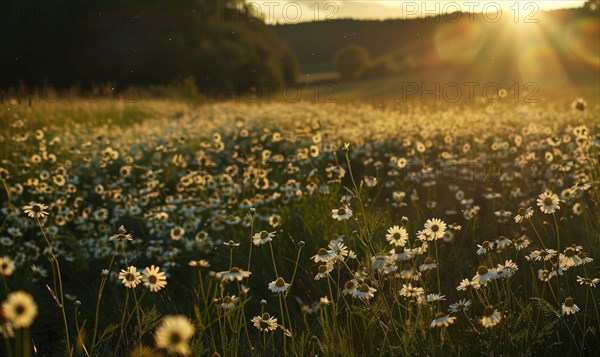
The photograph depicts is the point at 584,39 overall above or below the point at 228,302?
above

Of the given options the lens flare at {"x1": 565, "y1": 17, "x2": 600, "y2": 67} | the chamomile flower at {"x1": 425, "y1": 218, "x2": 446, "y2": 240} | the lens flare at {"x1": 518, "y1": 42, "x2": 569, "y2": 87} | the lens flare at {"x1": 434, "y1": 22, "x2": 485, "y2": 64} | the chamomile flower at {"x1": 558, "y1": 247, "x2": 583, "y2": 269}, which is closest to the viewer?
the chamomile flower at {"x1": 558, "y1": 247, "x2": 583, "y2": 269}

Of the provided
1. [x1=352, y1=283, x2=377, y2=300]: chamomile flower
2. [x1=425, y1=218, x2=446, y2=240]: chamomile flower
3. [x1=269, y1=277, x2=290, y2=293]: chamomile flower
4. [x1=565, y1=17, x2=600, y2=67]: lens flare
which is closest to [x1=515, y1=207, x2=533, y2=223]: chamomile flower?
[x1=425, y1=218, x2=446, y2=240]: chamomile flower

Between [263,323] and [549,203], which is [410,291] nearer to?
[263,323]

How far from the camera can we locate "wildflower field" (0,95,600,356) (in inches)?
108

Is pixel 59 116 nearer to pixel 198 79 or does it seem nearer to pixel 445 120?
pixel 445 120

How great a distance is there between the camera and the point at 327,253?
296 centimetres

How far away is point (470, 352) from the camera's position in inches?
106

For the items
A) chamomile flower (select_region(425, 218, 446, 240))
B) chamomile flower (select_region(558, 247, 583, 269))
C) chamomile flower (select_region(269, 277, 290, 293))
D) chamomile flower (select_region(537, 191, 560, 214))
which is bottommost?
chamomile flower (select_region(269, 277, 290, 293))

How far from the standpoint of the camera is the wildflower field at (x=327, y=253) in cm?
276

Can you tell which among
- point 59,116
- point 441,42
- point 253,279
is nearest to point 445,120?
point 253,279

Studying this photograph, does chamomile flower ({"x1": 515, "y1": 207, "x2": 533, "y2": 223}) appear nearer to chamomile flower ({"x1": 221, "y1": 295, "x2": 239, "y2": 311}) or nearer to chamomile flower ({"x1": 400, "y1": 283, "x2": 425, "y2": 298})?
chamomile flower ({"x1": 400, "y1": 283, "x2": 425, "y2": 298})

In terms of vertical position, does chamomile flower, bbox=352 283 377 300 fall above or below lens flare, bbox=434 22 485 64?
below

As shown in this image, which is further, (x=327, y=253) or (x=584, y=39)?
(x=584, y=39)

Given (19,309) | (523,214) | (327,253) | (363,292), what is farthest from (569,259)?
(19,309)
